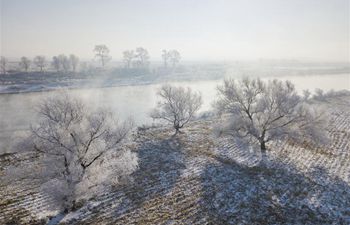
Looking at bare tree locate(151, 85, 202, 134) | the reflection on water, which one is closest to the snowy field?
bare tree locate(151, 85, 202, 134)

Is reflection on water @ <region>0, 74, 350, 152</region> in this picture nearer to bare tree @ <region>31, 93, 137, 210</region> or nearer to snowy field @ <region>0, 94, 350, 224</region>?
snowy field @ <region>0, 94, 350, 224</region>

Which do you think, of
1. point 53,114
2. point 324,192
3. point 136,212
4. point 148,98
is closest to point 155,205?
point 136,212

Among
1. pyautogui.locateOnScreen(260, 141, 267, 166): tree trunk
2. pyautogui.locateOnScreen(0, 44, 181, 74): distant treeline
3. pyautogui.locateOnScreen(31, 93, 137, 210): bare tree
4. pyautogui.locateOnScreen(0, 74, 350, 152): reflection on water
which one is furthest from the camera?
pyautogui.locateOnScreen(0, 44, 181, 74): distant treeline

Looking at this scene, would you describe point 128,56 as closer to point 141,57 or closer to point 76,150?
point 141,57

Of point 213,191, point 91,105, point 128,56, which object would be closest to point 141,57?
point 128,56

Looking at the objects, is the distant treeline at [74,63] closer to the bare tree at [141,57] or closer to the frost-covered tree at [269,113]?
the bare tree at [141,57]

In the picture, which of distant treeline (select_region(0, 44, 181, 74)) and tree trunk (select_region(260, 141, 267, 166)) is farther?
distant treeline (select_region(0, 44, 181, 74))

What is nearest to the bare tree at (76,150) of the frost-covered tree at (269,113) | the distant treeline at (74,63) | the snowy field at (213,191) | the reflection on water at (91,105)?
the snowy field at (213,191)
